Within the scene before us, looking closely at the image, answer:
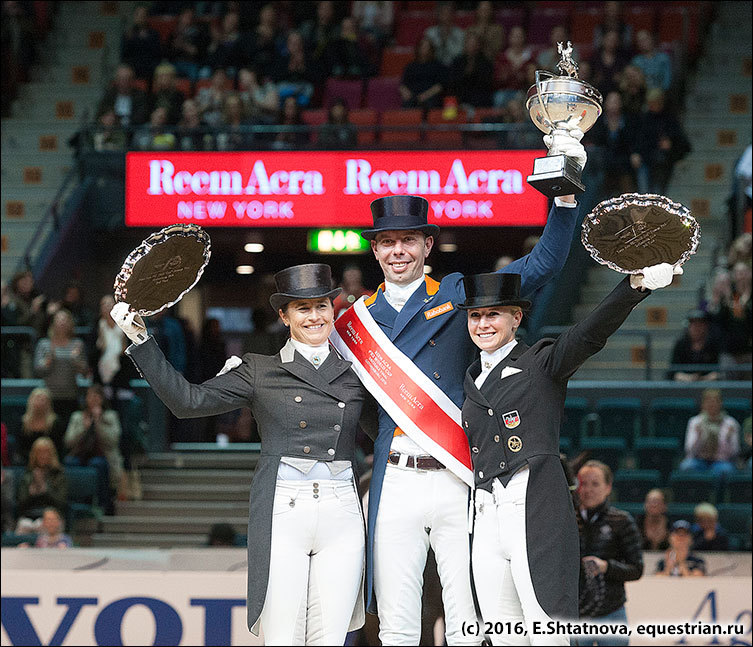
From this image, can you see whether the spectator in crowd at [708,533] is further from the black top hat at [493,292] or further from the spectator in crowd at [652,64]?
the spectator in crowd at [652,64]

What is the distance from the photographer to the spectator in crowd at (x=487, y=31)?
41.3 ft

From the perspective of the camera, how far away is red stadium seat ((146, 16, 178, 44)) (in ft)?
46.9

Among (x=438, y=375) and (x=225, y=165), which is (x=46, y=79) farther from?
(x=438, y=375)

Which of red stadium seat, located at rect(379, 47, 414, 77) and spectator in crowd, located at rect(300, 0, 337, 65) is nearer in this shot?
spectator in crowd, located at rect(300, 0, 337, 65)

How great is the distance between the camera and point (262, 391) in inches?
175

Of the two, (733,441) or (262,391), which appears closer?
(262,391)

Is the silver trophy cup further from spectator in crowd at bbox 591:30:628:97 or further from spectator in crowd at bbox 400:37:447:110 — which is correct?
spectator in crowd at bbox 400:37:447:110

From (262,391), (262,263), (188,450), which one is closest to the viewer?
(262,391)

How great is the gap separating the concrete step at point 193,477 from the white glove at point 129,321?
6.38m

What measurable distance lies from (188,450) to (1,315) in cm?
192

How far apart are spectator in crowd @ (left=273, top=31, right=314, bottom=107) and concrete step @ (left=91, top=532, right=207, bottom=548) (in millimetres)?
4841

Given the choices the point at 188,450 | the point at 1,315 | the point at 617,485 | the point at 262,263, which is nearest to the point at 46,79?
the point at 262,263

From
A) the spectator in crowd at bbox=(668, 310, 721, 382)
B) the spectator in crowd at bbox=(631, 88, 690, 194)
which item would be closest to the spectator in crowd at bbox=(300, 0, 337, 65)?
the spectator in crowd at bbox=(631, 88, 690, 194)

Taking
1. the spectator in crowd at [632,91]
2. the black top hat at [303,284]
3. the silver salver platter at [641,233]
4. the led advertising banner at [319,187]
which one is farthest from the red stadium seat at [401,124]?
the silver salver platter at [641,233]
